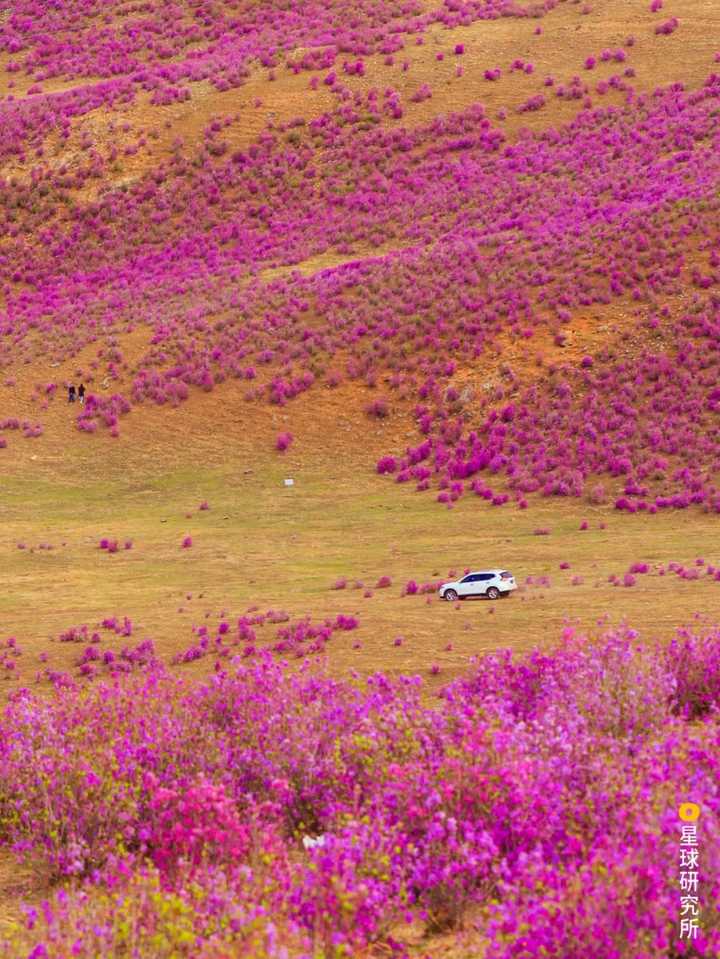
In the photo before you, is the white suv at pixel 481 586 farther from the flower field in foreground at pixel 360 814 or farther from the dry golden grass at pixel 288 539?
the flower field in foreground at pixel 360 814

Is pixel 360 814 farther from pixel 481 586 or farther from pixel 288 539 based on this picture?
pixel 288 539

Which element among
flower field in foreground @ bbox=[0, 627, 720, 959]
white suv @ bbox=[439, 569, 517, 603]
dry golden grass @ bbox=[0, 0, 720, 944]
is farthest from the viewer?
white suv @ bbox=[439, 569, 517, 603]

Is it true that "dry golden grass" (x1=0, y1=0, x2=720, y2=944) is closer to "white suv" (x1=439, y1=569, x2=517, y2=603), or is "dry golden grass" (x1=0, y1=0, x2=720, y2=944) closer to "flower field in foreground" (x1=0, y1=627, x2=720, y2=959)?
"white suv" (x1=439, y1=569, x2=517, y2=603)

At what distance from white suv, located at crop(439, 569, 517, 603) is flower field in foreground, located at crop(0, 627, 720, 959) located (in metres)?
13.9

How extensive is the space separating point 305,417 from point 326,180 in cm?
3073

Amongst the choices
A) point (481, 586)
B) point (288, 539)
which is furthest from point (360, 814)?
point (288, 539)

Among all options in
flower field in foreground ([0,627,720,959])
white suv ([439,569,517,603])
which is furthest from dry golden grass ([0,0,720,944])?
flower field in foreground ([0,627,720,959])

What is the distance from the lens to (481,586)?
2858 cm

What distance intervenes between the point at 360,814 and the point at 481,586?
62.5ft

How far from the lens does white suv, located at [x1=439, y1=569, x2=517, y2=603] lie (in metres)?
28.5

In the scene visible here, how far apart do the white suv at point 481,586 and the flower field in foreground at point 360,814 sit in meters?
13.9

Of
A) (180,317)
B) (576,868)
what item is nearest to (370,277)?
(180,317)

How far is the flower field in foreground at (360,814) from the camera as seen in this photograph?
745 centimetres

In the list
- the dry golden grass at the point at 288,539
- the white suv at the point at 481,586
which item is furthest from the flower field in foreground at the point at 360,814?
the white suv at the point at 481,586
